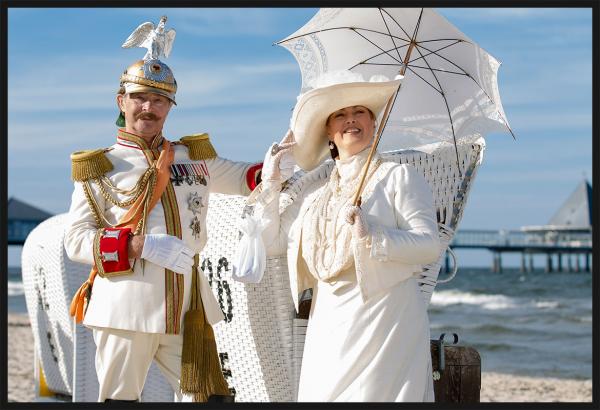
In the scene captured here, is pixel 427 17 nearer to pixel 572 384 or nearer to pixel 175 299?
pixel 175 299

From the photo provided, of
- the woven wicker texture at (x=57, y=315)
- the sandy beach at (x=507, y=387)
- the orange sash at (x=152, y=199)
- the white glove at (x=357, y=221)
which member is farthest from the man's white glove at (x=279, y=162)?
the sandy beach at (x=507, y=387)

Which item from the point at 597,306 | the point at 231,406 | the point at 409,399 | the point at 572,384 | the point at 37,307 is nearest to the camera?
the point at 409,399

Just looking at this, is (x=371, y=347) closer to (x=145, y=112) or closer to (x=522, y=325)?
(x=145, y=112)

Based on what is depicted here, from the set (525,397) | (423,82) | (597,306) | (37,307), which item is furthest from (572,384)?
(423,82)

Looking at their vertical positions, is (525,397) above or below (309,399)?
below

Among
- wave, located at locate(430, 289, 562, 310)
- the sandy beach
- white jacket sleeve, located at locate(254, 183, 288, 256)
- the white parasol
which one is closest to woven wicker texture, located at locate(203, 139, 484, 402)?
the white parasol

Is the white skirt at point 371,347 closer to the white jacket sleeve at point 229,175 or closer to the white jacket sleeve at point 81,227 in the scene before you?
the white jacket sleeve at point 229,175

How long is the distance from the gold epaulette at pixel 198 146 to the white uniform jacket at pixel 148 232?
0.02 meters

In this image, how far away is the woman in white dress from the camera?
3.93m

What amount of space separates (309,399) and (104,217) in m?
1.03

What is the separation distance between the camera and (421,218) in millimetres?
3973

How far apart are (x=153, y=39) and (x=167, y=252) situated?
0.88 meters

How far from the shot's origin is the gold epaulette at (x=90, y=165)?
432 centimetres

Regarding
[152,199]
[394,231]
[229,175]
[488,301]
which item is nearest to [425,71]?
[229,175]
